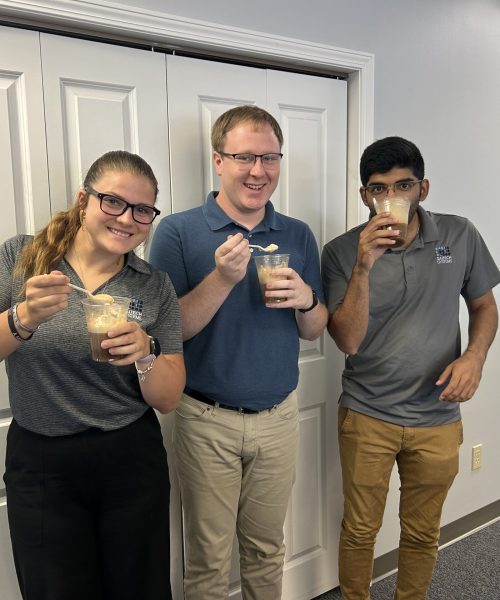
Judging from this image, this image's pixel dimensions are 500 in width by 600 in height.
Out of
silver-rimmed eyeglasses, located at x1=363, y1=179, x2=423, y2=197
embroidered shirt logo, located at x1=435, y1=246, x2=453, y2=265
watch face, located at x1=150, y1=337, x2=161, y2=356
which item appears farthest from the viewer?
embroidered shirt logo, located at x1=435, y1=246, x2=453, y2=265

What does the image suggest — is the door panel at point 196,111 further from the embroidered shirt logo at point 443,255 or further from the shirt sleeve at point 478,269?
the shirt sleeve at point 478,269

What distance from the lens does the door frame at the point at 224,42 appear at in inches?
61.1

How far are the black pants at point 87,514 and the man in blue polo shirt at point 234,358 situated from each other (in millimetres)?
269

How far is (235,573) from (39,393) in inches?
50.5

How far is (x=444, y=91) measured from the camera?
2.45 metres

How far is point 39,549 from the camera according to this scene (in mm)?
1268

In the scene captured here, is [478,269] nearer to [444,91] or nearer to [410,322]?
[410,322]

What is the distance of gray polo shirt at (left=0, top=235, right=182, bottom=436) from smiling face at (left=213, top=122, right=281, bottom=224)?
0.45m

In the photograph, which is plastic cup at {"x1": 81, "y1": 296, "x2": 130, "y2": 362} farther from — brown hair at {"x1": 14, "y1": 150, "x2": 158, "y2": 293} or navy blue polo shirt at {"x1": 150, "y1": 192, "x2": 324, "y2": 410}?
navy blue polo shirt at {"x1": 150, "y1": 192, "x2": 324, "y2": 410}

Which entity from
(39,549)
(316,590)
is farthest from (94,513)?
(316,590)

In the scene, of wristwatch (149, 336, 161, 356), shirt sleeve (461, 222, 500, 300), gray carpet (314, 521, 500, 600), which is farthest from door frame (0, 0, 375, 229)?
gray carpet (314, 521, 500, 600)

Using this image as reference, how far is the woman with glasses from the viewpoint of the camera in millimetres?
1270

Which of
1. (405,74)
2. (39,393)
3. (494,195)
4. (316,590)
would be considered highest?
(405,74)

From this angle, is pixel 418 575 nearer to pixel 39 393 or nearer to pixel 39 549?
pixel 39 549
